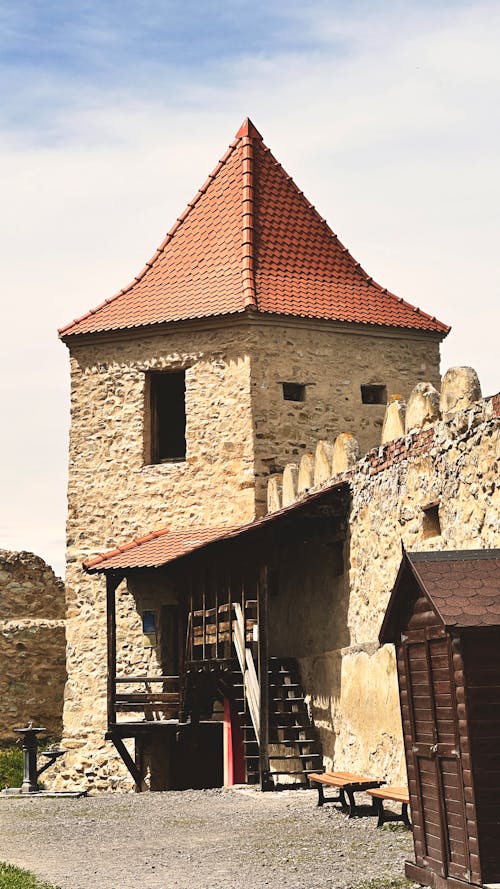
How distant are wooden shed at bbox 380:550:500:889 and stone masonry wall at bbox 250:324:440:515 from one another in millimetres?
Result: 10386

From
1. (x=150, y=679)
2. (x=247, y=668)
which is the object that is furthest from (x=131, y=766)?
(x=247, y=668)

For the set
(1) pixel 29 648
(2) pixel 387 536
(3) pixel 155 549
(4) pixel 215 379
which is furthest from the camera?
(1) pixel 29 648

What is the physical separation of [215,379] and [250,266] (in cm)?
186

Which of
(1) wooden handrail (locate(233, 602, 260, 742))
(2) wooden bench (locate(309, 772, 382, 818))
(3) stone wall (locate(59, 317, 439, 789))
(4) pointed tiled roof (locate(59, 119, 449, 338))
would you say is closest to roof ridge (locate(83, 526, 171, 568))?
(3) stone wall (locate(59, 317, 439, 789))

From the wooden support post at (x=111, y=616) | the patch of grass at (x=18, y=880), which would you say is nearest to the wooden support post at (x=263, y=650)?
the wooden support post at (x=111, y=616)

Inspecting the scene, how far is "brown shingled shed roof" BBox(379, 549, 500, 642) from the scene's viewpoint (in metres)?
6.92

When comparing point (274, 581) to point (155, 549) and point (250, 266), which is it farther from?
point (250, 266)

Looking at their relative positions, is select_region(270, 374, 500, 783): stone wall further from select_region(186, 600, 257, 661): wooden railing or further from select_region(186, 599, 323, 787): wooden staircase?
select_region(186, 600, 257, 661): wooden railing

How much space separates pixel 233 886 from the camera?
809cm

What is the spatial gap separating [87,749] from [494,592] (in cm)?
1273

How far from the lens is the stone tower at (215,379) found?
18.5m

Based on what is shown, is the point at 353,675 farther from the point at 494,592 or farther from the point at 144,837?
the point at 494,592

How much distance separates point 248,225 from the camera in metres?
19.8

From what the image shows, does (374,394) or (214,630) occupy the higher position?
(374,394)
